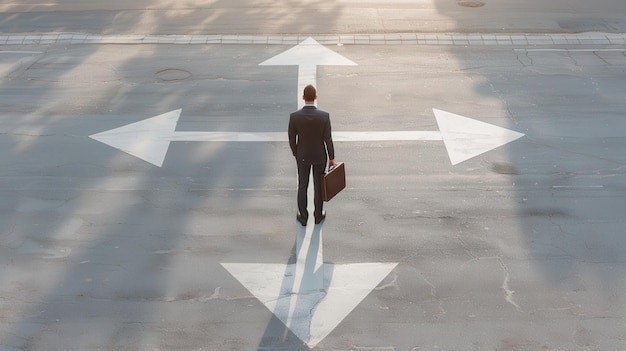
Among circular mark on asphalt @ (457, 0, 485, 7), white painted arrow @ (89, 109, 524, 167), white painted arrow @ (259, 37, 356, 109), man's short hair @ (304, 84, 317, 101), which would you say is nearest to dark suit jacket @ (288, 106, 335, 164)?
man's short hair @ (304, 84, 317, 101)

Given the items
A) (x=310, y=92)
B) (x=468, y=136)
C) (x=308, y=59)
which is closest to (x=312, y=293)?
(x=310, y=92)

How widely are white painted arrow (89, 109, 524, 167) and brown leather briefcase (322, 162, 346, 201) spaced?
104 inches

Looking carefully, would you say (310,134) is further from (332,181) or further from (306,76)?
(306,76)

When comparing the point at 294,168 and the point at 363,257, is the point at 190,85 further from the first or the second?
the point at 363,257

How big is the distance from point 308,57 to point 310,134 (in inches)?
268

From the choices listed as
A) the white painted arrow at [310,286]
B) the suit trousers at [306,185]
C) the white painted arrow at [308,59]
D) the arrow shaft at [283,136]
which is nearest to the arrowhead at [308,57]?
the white painted arrow at [308,59]

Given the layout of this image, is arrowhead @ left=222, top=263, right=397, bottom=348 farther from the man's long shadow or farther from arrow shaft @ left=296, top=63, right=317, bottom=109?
arrow shaft @ left=296, top=63, right=317, bottom=109

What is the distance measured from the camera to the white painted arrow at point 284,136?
12.5m

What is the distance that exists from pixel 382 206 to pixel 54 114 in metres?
6.16

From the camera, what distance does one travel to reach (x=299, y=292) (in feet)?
29.9

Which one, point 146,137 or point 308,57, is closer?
point 146,137

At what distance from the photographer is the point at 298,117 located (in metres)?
9.82

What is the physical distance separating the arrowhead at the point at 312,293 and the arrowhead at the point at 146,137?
335 centimetres

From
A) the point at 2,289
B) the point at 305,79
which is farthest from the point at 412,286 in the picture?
the point at 305,79
